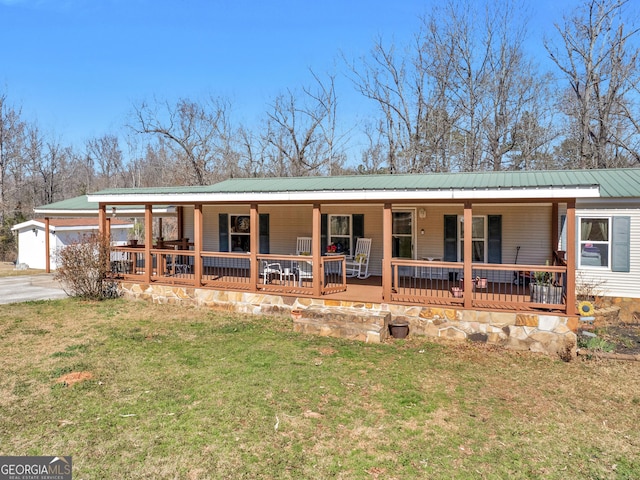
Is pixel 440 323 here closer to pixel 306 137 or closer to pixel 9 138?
pixel 306 137

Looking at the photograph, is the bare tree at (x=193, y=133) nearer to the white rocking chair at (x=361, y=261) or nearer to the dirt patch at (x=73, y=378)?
the white rocking chair at (x=361, y=261)

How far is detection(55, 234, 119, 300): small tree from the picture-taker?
35.0ft

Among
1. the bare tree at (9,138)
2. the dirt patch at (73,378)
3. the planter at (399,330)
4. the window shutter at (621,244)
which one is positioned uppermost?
the bare tree at (9,138)

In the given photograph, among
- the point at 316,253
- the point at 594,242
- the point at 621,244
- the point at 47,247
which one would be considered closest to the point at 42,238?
the point at 47,247

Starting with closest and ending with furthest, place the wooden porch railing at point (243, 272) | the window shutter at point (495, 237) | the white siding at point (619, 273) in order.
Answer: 1. the wooden porch railing at point (243, 272)
2. the white siding at point (619, 273)
3. the window shutter at point (495, 237)

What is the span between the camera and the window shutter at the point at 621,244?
9.83 metres

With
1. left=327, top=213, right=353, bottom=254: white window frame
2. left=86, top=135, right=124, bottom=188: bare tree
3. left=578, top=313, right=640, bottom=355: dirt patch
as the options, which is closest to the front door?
left=327, top=213, right=353, bottom=254: white window frame

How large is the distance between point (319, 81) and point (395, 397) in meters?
25.3

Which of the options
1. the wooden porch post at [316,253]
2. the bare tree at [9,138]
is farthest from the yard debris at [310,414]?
the bare tree at [9,138]

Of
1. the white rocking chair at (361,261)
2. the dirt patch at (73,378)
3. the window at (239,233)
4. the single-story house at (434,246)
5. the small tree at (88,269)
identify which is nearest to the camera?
the dirt patch at (73,378)

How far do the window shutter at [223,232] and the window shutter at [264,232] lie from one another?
1152 mm

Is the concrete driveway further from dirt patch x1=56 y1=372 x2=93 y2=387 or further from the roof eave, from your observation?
dirt patch x1=56 y1=372 x2=93 y2=387

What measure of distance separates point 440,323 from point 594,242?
540 cm

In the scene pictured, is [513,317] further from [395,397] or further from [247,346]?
[247,346]
